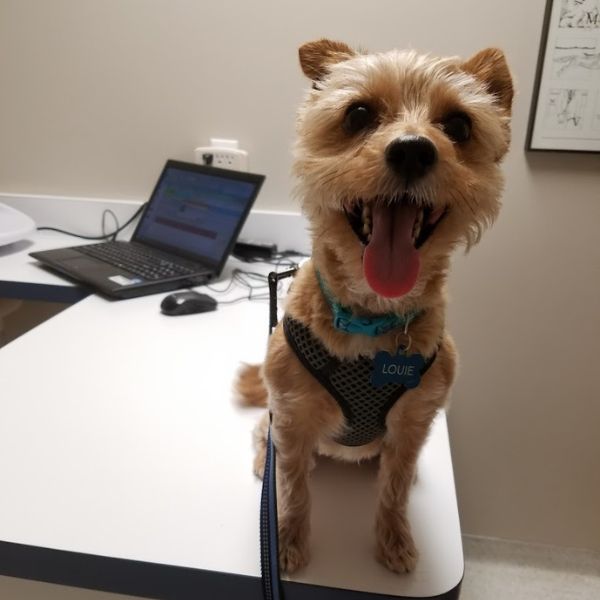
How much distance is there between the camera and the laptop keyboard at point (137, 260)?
3.92ft

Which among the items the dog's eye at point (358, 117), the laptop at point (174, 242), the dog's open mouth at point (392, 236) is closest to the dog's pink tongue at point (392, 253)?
the dog's open mouth at point (392, 236)

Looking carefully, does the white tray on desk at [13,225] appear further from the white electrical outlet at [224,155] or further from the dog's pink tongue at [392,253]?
the dog's pink tongue at [392,253]

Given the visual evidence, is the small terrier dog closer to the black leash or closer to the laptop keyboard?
the black leash

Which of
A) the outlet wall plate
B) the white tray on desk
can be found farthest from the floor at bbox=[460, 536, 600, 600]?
the white tray on desk

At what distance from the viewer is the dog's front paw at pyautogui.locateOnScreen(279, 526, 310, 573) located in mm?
514

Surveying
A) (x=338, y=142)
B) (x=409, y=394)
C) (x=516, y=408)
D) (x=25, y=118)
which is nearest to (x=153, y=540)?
(x=409, y=394)

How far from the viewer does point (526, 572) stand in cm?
151

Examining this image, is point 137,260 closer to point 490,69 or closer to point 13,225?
point 13,225

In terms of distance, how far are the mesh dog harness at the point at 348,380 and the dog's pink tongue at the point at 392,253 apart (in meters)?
0.10

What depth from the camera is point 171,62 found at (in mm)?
1361

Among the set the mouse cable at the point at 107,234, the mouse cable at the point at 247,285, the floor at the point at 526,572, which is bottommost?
the floor at the point at 526,572

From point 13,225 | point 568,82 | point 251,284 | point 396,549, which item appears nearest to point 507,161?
point 568,82

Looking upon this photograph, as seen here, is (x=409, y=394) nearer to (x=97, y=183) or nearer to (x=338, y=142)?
(x=338, y=142)

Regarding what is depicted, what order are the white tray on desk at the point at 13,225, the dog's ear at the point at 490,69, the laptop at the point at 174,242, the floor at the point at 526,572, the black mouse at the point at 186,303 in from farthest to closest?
1. the floor at the point at 526,572
2. the white tray on desk at the point at 13,225
3. the laptop at the point at 174,242
4. the black mouse at the point at 186,303
5. the dog's ear at the point at 490,69
